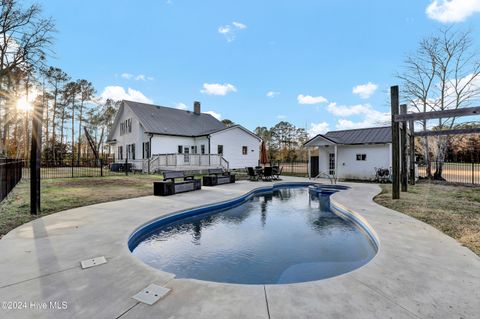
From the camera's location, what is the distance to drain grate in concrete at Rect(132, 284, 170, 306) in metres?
2.45

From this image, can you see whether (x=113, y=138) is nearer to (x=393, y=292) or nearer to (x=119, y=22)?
(x=119, y=22)

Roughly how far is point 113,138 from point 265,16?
70.5ft

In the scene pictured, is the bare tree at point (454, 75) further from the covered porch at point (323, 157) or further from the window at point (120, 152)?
the window at point (120, 152)

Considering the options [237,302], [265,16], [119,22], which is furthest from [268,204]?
[119,22]

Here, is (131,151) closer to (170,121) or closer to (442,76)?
(170,121)

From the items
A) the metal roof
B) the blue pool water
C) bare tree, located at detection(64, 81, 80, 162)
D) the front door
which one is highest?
bare tree, located at detection(64, 81, 80, 162)

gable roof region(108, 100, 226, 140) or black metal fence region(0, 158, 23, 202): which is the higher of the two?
gable roof region(108, 100, 226, 140)

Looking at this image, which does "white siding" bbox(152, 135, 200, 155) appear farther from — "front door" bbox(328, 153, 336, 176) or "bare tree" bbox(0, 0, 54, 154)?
"front door" bbox(328, 153, 336, 176)

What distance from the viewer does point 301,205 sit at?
369 inches

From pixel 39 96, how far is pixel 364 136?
17.7 meters

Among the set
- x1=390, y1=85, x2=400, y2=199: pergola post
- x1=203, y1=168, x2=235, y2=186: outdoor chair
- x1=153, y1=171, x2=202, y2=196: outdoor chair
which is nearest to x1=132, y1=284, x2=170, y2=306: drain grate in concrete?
x1=153, y1=171, x2=202, y2=196: outdoor chair

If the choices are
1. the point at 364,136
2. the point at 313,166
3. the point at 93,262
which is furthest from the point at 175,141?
the point at 93,262

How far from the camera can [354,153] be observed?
55.6 ft

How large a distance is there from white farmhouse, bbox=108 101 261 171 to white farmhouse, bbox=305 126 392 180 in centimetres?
784
